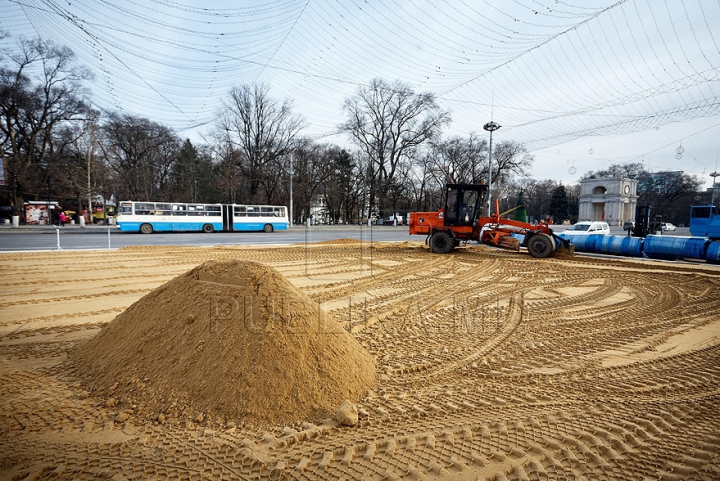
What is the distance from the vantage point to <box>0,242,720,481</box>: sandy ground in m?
2.84

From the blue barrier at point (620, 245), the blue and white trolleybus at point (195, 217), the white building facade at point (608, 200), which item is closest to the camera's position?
the blue barrier at point (620, 245)

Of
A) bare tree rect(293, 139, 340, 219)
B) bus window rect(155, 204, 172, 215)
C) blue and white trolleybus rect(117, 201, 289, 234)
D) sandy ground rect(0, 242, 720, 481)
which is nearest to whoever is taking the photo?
sandy ground rect(0, 242, 720, 481)

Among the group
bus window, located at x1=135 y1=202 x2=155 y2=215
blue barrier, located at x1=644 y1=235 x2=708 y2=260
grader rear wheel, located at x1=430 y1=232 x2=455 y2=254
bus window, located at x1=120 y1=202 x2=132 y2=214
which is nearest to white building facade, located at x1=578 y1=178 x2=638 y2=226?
blue barrier, located at x1=644 y1=235 x2=708 y2=260

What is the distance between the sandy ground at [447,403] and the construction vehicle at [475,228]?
24.8ft

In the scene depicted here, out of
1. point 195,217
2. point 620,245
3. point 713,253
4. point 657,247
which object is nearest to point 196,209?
point 195,217

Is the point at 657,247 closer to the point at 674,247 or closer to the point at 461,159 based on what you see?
the point at 674,247

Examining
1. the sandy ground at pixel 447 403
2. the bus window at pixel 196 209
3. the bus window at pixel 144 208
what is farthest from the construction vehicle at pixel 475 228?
the bus window at pixel 144 208

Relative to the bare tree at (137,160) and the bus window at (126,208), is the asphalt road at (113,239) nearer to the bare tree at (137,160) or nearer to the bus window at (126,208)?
the bus window at (126,208)

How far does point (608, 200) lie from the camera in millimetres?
66188

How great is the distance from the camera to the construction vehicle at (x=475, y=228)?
16234 millimetres

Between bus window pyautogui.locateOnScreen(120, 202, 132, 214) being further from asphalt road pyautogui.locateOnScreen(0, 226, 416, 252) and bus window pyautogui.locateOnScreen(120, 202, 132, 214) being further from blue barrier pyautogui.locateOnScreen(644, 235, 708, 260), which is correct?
blue barrier pyautogui.locateOnScreen(644, 235, 708, 260)

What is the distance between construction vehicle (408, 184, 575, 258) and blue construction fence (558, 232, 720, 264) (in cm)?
435

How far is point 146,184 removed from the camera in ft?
155

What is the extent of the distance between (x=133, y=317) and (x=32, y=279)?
8.06 m
